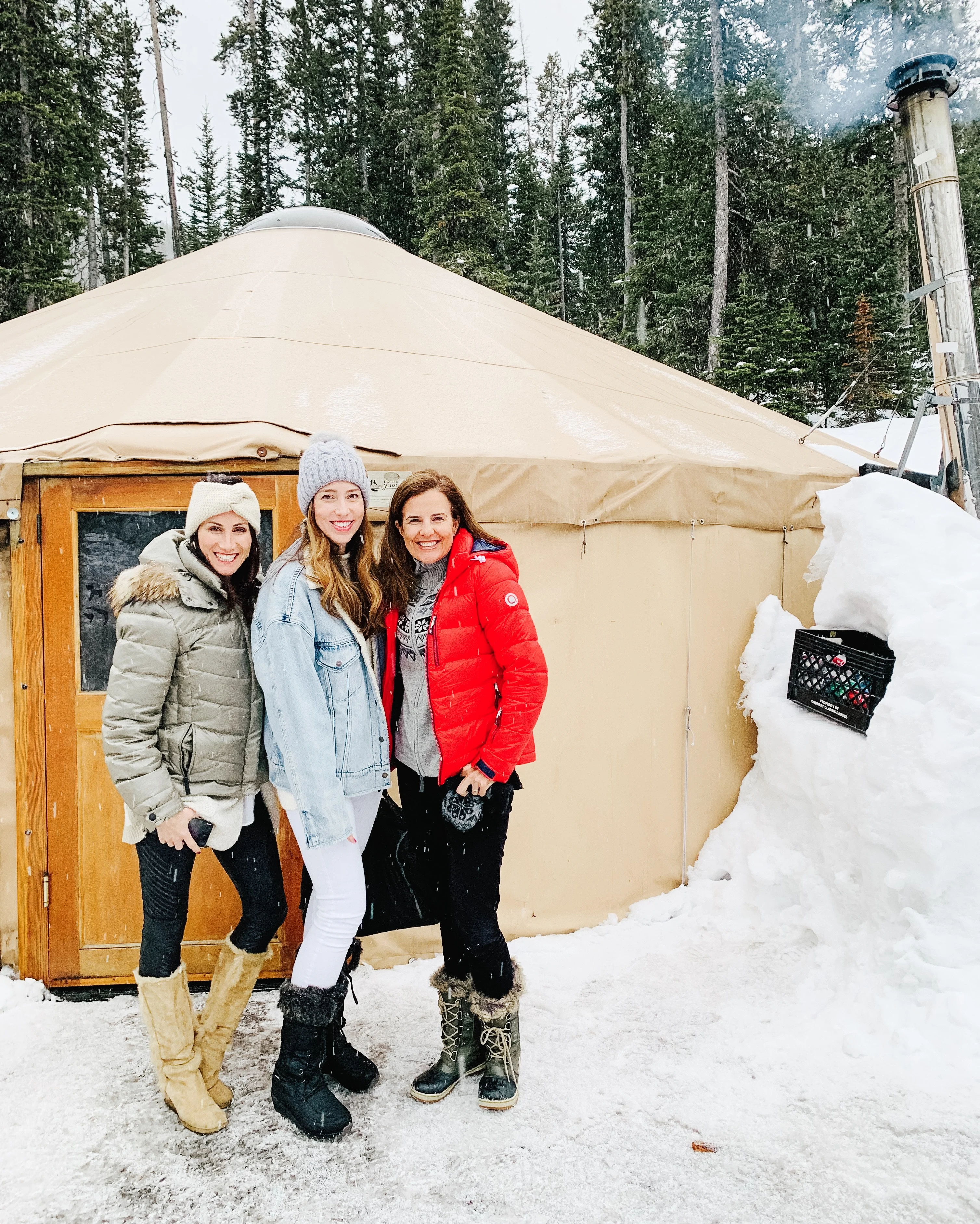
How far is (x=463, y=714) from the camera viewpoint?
2051mm

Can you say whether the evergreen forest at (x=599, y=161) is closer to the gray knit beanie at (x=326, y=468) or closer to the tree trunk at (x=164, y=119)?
the tree trunk at (x=164, y=119)

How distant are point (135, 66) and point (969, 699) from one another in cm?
2425

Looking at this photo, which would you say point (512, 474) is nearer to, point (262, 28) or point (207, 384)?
point (207, 384)

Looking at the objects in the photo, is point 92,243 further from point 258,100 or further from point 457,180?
point 457,180

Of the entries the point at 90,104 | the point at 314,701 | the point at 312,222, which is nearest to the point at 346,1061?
the point at 314,701

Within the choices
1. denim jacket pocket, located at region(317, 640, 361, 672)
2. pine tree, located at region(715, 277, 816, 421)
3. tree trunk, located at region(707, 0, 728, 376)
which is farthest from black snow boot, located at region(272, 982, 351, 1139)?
tree trunk, located at region(707, 0, 728, 376)

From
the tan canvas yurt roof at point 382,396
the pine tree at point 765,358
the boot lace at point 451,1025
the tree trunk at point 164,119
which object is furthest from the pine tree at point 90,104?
the boot lace at point 451,1025

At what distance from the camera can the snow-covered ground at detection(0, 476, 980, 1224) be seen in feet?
6.27

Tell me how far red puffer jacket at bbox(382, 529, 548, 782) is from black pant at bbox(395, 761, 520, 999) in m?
0.10

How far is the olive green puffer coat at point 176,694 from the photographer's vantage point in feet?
6.21

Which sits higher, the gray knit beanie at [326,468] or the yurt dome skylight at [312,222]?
the yurt dome skylight at [312,222]

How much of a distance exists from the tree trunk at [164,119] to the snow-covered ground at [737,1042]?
58.6ft

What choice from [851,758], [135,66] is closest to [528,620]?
[851,758]

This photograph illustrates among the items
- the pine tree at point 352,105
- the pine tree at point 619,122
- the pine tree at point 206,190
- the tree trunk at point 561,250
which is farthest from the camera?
the pine tree at point 206,190
